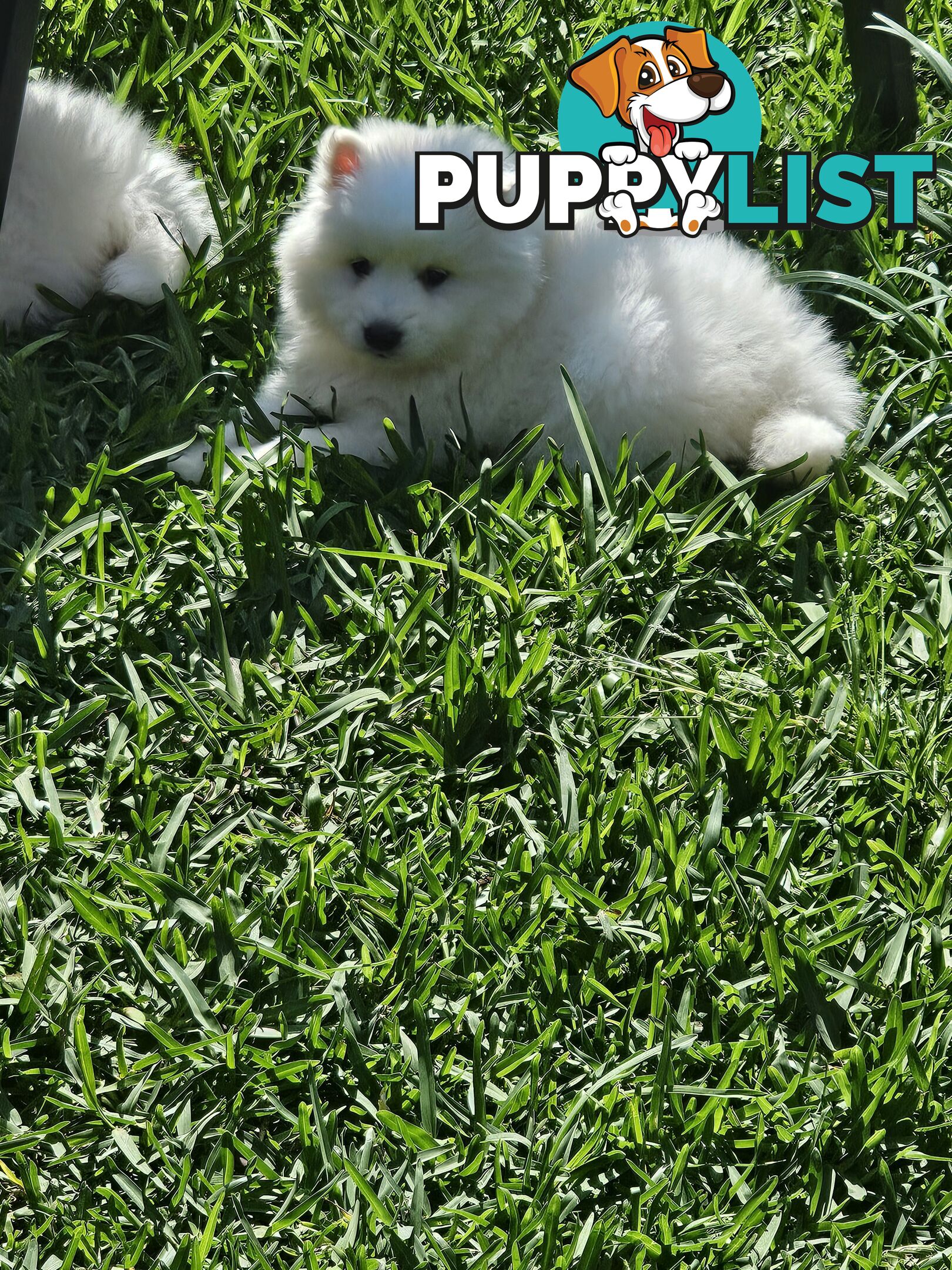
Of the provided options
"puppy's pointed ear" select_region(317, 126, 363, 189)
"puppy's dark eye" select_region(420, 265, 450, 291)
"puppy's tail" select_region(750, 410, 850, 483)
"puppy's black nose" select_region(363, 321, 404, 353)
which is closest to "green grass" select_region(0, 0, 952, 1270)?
"puppy's tail" select_region(750, 410, 850, 483)

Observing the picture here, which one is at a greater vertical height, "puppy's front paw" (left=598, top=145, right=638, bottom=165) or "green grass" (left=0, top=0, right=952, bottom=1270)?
"puppy's front paw" (left=598, top=145, right=638, bottom=165)

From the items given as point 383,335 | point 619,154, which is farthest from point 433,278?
point 619,154

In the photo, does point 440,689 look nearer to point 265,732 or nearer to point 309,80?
point 265,732

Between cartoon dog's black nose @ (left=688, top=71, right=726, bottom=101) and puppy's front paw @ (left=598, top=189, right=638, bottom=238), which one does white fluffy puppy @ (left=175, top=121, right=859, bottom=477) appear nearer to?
puppy's front paw @ (left=598, top=189, right=638, bottom=238)

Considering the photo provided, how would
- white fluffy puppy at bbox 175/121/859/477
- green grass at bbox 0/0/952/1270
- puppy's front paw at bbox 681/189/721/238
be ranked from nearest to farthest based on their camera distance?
green grass at bbox 0/0/952/1270 → white fluffy puppy at bbox 175/121/859/477 → puppy's front paw at bbox 681/189/721/238

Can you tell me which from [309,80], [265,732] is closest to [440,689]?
[265,732]

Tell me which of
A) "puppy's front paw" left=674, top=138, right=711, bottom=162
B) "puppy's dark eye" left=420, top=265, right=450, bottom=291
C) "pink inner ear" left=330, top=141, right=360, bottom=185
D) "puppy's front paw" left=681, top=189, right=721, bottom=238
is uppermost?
"puppy's front paw" left=674, top=138, right=711, bottom=162

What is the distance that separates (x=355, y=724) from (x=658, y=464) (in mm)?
877

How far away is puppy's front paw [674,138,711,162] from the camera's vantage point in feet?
9.59

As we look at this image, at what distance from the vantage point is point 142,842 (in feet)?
6.51

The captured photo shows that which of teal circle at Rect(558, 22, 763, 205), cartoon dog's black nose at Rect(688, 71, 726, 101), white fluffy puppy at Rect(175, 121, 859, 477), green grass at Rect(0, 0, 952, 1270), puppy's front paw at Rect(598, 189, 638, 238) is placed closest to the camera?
green grass at Rect(0, 0, 952, 1270)

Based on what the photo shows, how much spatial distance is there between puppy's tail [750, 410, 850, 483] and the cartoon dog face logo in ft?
2.39

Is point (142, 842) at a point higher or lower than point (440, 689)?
lower

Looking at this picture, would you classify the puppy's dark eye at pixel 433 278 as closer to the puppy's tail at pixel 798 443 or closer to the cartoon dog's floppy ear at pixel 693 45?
the puppy's tail at pixel 798 443
